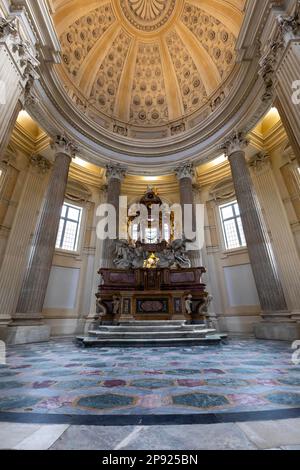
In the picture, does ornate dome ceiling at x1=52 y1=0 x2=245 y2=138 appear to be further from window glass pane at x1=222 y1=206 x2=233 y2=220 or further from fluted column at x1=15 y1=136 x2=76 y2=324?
window glass pane at x1=222 y1=206 x2=233 y2=220

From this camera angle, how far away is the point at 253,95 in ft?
29.9

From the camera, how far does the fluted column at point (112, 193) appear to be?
369 inches

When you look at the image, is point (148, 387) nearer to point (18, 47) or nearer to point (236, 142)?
point (18, 47)

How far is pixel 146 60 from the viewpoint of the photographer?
14.7 m

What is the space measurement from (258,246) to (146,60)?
49.2ft

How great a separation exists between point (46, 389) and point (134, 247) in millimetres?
6952

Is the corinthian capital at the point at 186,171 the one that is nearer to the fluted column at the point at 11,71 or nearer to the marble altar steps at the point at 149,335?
the fluted column at the point at 11,71

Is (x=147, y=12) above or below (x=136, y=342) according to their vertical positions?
above

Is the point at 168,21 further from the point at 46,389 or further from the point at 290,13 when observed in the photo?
the point at 46,389

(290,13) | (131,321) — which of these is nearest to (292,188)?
(290,13)

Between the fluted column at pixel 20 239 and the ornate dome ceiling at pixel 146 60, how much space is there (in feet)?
16.0

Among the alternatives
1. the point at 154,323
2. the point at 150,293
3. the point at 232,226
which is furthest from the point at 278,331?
the point at 232,226

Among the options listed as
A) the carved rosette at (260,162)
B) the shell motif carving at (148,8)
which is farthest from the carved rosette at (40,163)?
the shell motif carving at (148,8)
